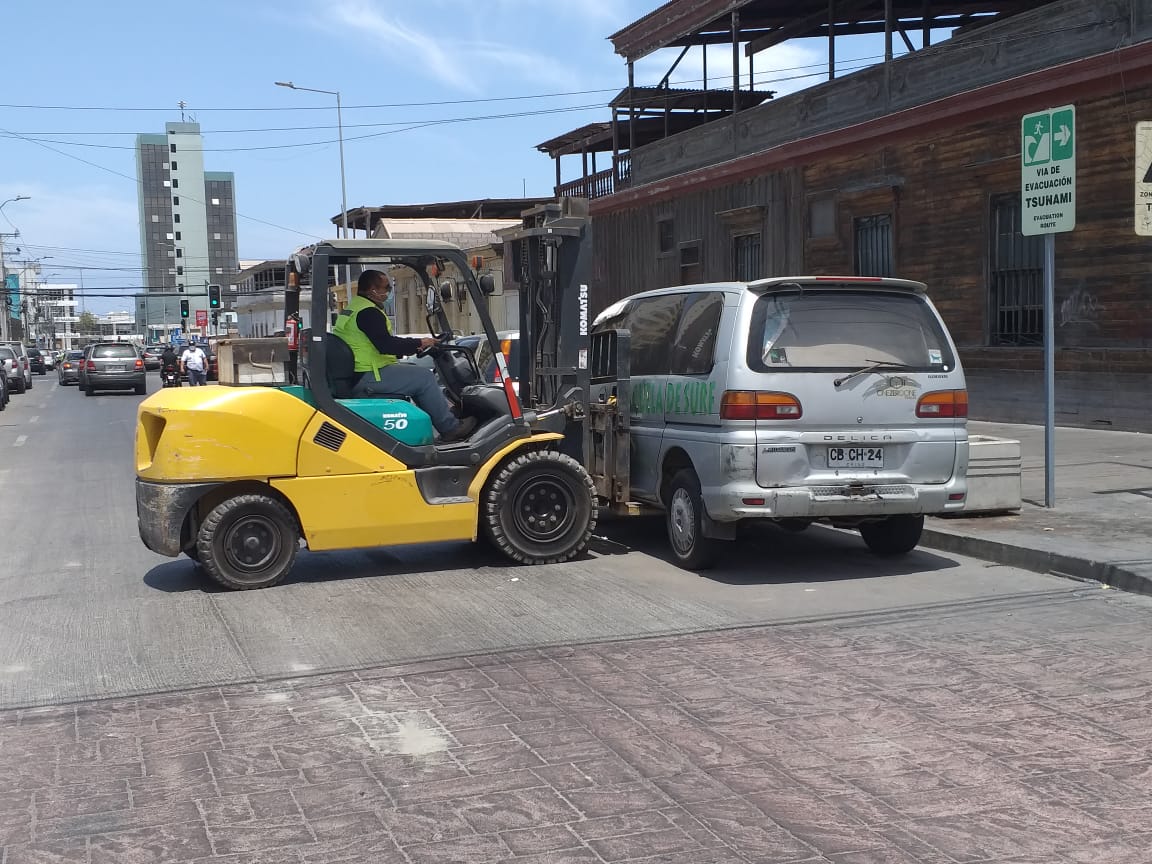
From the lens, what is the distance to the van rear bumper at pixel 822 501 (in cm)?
802

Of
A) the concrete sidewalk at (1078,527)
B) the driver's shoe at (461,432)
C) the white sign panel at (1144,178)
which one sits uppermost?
the white sign panel at (1144,178)

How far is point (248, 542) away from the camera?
8.37 meters

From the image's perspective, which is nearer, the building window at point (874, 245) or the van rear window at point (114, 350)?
the building window at point (874, 245)

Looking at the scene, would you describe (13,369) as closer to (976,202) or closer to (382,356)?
(976,202)

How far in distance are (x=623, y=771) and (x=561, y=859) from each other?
82cm

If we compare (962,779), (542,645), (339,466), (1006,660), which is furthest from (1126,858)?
(339,466)

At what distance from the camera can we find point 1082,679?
5.81 m

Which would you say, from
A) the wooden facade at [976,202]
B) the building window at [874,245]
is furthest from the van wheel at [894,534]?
the building window at [874,245]

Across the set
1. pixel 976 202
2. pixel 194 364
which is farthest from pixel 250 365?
pixel 194 364

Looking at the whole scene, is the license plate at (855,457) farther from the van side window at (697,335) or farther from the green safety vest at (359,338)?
the green safety vest at (359,338)

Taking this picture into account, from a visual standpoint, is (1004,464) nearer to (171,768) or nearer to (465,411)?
(465,411)

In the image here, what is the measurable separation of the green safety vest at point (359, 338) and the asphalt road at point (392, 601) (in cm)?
150

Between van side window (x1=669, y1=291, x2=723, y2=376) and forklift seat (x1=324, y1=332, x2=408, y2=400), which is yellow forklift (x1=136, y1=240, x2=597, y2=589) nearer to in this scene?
forklift seat (x1=324, y1=332, x2=408, y2=400)

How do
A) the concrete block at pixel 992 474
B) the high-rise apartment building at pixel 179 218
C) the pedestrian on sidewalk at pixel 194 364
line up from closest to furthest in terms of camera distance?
the concrete block at pixel 992 474 → the pedestrian on sidewalk at pixel 194 364 → the high-rise apartment building at pixel 179 218
